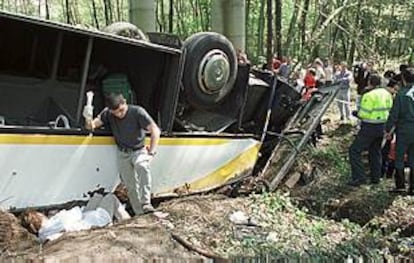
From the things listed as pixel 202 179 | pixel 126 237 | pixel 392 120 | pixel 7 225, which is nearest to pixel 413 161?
pixel 392 120

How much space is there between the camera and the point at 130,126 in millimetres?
6559

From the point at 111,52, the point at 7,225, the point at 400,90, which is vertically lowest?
the point at 7,225

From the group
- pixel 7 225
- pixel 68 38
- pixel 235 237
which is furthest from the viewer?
pixel 68 38

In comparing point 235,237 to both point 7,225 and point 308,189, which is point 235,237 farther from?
point 308,189

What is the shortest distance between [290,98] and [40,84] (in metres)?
3.47

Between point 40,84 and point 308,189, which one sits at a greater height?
point 40,84

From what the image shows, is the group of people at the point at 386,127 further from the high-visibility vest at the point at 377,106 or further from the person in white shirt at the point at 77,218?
the person in white shirt at the point at 77,218

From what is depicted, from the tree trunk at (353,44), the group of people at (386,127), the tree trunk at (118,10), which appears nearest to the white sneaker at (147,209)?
the group of people at (386,127)

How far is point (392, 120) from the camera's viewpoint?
8.11 meters

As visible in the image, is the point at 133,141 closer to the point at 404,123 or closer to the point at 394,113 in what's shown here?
the point at 394,113

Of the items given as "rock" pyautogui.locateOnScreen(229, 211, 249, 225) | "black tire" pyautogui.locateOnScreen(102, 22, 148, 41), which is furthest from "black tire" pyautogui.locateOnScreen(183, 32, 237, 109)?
"rock" pyautogui.locateOnScreen(229, 211, 249, 225)

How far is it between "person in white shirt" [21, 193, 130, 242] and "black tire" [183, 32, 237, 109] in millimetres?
1656

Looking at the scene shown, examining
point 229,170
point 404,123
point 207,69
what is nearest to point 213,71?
point 207,69

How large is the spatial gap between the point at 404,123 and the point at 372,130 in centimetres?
54
